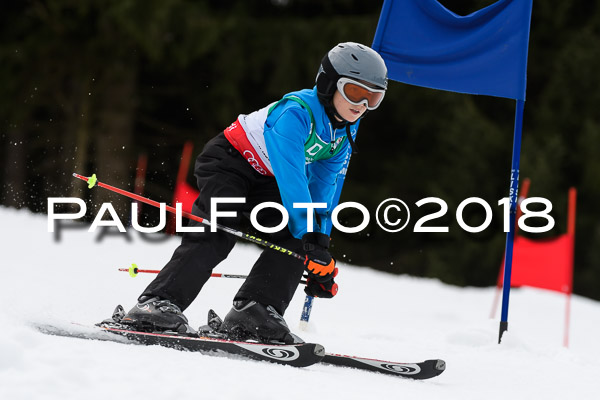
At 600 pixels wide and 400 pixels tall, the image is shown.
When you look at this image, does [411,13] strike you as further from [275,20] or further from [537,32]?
[537,32]

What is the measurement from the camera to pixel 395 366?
337 centimetres

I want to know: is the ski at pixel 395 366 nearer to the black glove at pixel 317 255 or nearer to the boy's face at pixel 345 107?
the black glove at pixel 317 255

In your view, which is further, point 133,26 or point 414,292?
point 133,26

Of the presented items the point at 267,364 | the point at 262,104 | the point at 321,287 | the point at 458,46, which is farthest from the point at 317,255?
the point at 262,104

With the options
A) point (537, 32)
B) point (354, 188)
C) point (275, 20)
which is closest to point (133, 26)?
point (275, 20)

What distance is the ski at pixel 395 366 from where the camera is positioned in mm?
3336

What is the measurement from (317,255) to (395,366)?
0.61 m

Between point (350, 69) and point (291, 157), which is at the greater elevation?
point (350, 69)

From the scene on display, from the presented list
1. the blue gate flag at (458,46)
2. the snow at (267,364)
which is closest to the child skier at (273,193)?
the snow at (267,364)

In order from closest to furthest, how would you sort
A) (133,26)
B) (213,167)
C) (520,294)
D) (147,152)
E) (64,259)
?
1. (213,167)
2. (64,259)
3. (520,294)
4. (133,26)
5. (147,152)

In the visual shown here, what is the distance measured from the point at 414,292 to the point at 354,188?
7.76m

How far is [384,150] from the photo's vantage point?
17.1 meters

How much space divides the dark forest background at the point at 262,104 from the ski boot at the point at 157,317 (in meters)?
8.61

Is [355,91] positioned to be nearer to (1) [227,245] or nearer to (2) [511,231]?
(1) [227,245]
